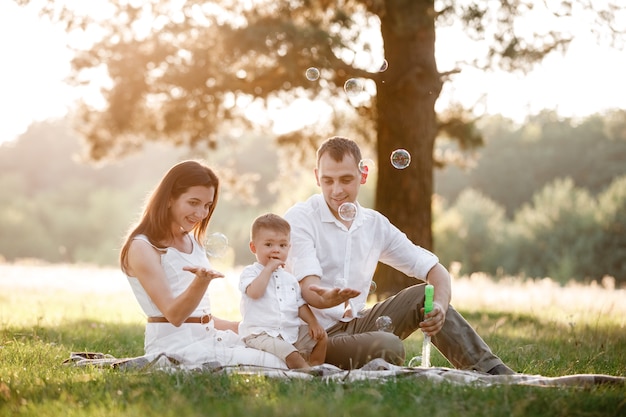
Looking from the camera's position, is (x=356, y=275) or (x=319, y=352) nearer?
(x=319, y=352)

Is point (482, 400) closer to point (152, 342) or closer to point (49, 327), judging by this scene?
point (152, 342)

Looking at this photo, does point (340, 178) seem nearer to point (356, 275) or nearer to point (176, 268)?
point (356, 275)

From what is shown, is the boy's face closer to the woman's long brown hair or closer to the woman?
the woman

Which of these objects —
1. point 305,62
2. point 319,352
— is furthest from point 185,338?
point 305,62

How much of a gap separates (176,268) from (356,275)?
1065 millimetres

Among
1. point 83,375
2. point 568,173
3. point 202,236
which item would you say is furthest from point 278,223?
point 568,173

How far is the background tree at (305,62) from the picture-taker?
10.1 meters

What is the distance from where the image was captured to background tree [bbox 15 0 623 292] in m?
10.1

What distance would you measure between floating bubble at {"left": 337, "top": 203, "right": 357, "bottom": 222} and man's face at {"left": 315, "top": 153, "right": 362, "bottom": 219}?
0.03m

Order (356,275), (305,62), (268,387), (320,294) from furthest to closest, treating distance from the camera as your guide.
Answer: (305,62) → (356,275) → (320,294) → (268,387)

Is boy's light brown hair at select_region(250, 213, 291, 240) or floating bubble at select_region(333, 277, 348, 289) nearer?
boy's light brown hair at select_region(250, 213, 291, 240)

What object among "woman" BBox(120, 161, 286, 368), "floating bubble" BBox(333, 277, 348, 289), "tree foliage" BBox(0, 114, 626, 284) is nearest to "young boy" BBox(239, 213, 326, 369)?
"woman" BBox(120, 161, 286, 368)

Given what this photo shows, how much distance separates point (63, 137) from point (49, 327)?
51752 mm

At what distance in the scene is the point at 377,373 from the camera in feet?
13.2
